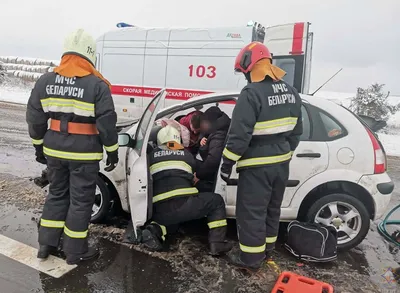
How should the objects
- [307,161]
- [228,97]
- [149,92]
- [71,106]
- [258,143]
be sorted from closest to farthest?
1. [71,106]
2. [258,143]
3. [307,161]
4. [228,97]
5. [149,92]

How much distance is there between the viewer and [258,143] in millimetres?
3031

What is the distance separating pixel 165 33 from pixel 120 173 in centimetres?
559

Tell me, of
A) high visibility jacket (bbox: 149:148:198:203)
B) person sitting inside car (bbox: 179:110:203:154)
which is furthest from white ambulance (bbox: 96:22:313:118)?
high visibility jacket (bbox: 149:148:198:203)

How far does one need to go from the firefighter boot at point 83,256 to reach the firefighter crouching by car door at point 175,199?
47 cm

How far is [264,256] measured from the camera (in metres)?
3.21

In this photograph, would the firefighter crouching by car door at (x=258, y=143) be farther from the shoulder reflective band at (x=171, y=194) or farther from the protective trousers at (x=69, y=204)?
the protective trousers at (x=69, y=204)

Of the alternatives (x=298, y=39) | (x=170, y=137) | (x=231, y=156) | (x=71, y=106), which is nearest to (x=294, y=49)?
(x=298, y=39)

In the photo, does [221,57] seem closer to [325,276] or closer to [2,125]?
[325,276]

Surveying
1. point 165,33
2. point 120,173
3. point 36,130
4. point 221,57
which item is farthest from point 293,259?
point 165,33

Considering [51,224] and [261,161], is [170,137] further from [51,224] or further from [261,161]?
[51,224]

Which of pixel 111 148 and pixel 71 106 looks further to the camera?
pixel 111 148

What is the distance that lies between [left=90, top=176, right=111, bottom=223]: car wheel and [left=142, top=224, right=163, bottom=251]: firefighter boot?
667 millimetres

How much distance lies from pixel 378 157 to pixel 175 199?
2092mm

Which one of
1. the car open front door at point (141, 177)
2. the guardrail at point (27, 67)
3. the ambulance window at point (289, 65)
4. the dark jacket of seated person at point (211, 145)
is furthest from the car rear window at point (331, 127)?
the guardrail at point (27, 67)
